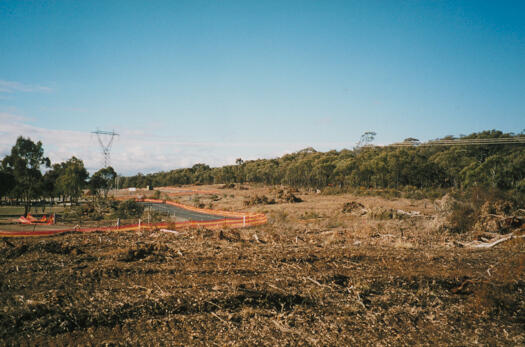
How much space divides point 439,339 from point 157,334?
4934mm

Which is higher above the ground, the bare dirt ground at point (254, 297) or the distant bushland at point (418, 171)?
the distant bushland at point (418, 171)

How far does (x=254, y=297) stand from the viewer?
668cm

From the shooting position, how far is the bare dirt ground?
533 centimetres

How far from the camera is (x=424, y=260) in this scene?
34.7ft

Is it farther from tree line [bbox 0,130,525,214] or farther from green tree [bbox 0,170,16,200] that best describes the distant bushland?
green tree [bbox 0,170,16,200]

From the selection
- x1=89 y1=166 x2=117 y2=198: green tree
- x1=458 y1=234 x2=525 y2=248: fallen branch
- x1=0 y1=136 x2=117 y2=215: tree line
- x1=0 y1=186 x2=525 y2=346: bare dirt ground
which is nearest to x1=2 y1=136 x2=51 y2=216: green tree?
x1=0 y1=136 x2=117 y2=215: tree line

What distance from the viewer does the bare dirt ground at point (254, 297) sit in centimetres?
533

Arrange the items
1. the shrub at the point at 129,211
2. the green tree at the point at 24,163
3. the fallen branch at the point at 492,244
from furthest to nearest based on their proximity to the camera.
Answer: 1. the green tree at the point at 24,163
2. the shrub at the point at 129,211
3. the fallen branch at the point at 492,244

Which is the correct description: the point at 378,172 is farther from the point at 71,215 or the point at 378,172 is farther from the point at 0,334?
the point at 0,334

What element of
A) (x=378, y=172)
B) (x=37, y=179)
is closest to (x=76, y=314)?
(x=37, y=179)

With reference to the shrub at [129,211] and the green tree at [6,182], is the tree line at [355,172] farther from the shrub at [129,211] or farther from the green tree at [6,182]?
the shrub at [129,211]

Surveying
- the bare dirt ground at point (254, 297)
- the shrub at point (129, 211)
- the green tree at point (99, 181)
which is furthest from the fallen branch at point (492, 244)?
the green tree at point (99, 181)

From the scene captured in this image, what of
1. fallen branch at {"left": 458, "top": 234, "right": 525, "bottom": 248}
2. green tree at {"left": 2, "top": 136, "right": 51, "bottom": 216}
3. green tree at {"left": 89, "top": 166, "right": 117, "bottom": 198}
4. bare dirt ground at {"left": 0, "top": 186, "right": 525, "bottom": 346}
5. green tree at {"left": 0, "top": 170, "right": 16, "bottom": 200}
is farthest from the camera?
green tree at {"left": 89, "top": 166, "right": 117, "bottom": 198}

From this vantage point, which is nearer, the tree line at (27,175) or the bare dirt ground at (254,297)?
the bare dirt ground at (254,297)
